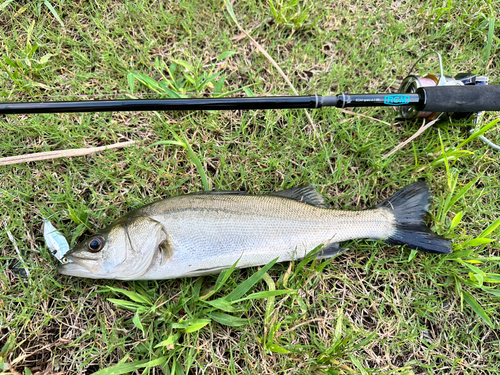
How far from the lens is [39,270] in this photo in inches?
96.6

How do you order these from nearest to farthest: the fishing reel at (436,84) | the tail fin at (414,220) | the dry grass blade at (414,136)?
the tail fin at (414,220) → the fishing reel at (436,84) → the dry grass blade at (414,136)

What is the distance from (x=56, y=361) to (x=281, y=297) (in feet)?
5.84

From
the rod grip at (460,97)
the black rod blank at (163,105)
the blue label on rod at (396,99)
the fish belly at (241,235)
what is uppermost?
the black rod blank at (163,105)

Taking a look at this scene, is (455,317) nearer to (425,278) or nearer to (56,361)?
(425,278)

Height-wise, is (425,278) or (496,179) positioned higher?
(496,179)

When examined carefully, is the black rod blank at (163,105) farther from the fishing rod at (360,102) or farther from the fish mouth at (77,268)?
the fish mouth at (77,268)

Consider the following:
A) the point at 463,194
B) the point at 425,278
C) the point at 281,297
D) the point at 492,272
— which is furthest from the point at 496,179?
the point at 281,297

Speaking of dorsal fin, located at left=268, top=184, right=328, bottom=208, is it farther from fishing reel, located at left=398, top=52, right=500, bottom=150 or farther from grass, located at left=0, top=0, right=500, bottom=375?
fishing reel, located at left=398, top=52, right=500, bottom=150

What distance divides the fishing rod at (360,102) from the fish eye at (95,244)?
3.04 ft

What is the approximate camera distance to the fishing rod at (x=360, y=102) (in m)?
2.14

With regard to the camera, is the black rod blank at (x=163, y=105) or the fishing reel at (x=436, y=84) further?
the fishing reel at (x=436, y=84)

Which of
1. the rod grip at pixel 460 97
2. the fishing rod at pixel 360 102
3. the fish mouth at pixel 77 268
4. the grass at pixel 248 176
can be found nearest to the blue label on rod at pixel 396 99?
the fishing rod at pixel 360 102

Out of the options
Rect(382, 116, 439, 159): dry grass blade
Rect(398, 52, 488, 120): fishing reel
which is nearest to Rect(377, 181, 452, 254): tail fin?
Rect(382, 116, 439, 159): dry grass blade

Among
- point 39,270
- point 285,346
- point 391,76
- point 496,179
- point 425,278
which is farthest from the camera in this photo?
point 391,76
